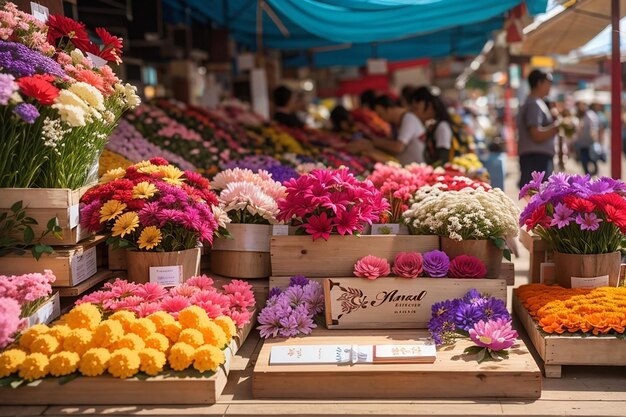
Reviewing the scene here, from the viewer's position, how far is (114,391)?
9.47ft

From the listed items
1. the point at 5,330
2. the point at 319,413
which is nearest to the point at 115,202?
the point at 5,330

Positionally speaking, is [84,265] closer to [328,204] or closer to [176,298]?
[176,298]

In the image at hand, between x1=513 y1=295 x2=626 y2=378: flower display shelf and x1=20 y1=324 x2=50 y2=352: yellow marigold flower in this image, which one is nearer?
x1=20 y1=324 x2=50 y2=352: yellow marigold flower

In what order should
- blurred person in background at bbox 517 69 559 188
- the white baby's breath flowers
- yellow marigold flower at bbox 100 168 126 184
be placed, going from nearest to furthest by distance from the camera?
1. the white baby's breath flowers
2. yellow marigold flower at bbox 100 168 126 184
3. blurred person in background at bbox 517 69 559 188

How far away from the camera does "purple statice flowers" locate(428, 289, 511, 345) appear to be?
3.38 m

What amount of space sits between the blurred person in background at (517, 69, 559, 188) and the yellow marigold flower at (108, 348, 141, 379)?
478 cm

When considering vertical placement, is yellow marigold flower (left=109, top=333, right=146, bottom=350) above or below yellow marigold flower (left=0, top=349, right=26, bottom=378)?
above

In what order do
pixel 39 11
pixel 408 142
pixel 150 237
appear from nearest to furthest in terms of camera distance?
1. pixel 150 237
2. pixel 39 11
3. pixel 408 142

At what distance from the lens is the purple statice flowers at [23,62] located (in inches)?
125

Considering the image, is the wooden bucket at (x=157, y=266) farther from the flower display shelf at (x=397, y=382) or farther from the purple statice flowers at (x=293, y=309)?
the flower display shelf at (x=397, y=382)

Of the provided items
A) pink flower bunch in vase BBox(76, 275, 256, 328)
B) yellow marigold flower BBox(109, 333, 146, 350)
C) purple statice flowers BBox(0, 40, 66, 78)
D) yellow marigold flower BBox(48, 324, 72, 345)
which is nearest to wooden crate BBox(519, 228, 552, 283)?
pink flower bunch in vase BBox(76, 275, 256, 328)

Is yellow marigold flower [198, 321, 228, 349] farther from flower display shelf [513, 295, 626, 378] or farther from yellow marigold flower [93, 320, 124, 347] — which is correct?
flower display shelf [513, 295, 626, 378]

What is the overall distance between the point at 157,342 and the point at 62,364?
0.37 metres

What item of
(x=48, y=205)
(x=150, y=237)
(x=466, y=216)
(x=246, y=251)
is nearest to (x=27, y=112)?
(x=48, y=205)
